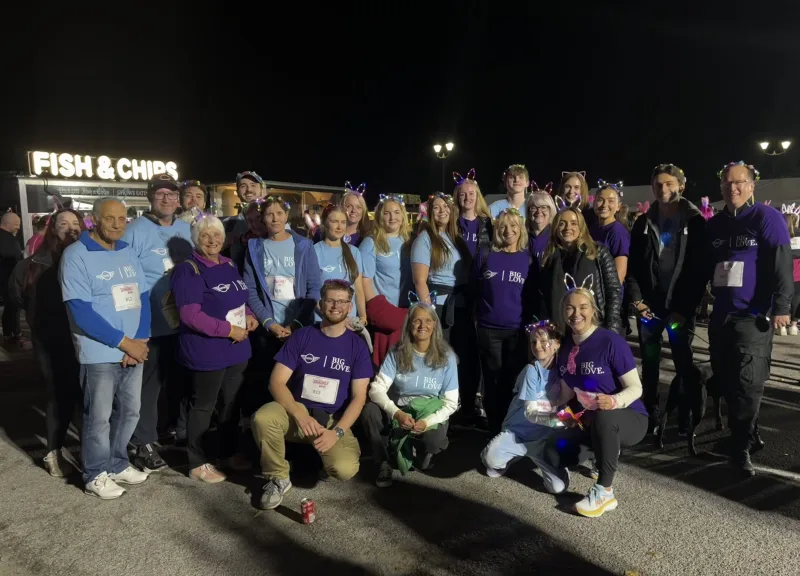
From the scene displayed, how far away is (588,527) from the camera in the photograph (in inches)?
113

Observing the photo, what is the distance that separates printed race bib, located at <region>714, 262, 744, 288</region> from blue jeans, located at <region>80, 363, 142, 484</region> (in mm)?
3999

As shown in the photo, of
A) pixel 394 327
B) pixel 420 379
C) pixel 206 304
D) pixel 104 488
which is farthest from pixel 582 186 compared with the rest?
pixel 104 488

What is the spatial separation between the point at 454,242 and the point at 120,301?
2.45 m

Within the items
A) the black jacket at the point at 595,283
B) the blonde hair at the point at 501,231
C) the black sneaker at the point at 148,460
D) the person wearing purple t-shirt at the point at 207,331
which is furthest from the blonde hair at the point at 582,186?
the black sneaker at the point at 148,460

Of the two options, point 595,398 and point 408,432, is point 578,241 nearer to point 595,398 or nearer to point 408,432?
point 595,398

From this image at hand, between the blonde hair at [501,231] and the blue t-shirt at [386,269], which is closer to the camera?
the blonde hair at [501,231]

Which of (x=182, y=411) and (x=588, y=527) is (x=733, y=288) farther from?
(x=182, y=411)

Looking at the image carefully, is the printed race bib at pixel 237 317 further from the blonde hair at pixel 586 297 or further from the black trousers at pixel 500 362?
the blonde hair at pixel 586 297

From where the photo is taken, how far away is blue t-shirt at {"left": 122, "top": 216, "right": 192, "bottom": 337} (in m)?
3.81

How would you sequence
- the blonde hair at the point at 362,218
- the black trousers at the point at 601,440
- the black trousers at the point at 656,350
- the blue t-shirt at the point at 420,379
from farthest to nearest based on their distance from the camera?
the blonde hair at the point at 362,218 → the black trousers at the point at 656,350 → the blue t-shirt at the point at 420,379 → the black trousers at the point at 601,440

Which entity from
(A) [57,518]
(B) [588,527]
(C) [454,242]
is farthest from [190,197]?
(B) [588,527]

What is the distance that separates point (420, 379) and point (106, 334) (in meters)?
2.00

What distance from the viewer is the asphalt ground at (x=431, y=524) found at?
2.58 metres

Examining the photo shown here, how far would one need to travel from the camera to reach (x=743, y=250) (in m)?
3.52
